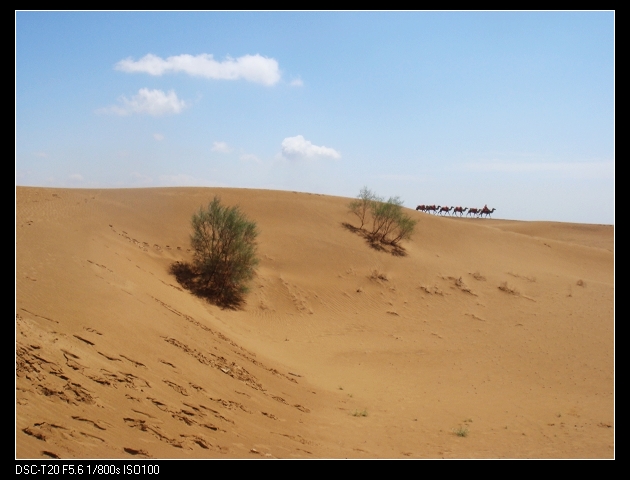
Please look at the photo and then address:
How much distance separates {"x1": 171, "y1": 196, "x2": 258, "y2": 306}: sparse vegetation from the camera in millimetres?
20438

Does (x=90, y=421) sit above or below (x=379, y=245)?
below

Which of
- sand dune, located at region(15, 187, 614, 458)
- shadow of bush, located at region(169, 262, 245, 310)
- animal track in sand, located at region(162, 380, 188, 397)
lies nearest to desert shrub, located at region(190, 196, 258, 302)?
shadow of bush, located at region(169, 262, 245, 310)

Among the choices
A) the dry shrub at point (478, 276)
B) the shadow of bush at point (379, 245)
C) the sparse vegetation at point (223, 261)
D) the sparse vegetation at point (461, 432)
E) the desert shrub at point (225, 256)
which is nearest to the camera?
the sparse vegetation at point (461, 432)

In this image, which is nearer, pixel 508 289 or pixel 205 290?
pixel 205 290

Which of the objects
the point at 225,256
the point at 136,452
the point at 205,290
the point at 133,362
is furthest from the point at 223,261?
the point at 136,452

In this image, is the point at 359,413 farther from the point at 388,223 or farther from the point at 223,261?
the point at 388,223

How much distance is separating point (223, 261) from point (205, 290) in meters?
1.44

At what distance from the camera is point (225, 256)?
2081cm

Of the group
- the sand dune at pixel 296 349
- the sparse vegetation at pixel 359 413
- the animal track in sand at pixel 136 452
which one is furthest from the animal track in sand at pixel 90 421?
the sparse vegetation at pixel 359 413

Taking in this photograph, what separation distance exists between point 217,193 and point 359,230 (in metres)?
10.6

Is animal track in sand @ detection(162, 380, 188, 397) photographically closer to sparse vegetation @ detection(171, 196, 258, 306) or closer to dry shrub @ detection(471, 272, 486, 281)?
sparse vegetation @ detection(171, 196, 258, 306)

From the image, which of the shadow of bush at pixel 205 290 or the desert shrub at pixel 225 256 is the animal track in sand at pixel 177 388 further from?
the desert shrub at pixel 225 256

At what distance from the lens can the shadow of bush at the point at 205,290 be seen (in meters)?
19.6
